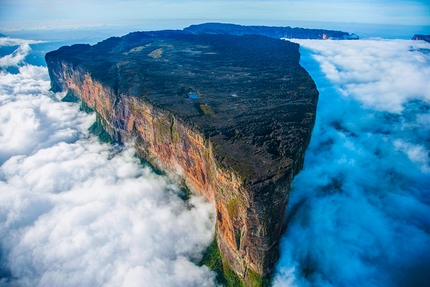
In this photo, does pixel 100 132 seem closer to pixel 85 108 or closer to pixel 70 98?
pixel 85 108

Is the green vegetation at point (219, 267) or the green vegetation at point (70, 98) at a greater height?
the green vegetation at point (70, 98)

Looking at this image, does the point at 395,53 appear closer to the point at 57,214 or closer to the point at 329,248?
the point at 329,248

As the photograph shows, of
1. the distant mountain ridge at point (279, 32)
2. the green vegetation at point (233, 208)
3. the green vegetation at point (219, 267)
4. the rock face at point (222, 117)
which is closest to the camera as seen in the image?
the rock face at point (222, 117)

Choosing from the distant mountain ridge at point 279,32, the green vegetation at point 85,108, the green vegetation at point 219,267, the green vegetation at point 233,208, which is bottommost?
the green vegetation at point 219,267

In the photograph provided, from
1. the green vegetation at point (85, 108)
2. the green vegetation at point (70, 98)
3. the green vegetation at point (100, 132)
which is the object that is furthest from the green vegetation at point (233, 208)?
the green vegetation at point (70, 98)

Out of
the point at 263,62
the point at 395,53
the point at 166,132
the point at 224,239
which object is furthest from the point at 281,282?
the point at 395,53

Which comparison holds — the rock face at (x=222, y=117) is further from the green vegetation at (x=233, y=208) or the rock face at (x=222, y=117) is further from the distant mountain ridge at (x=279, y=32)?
the distant mountain ridge at (x=279, y=32)
